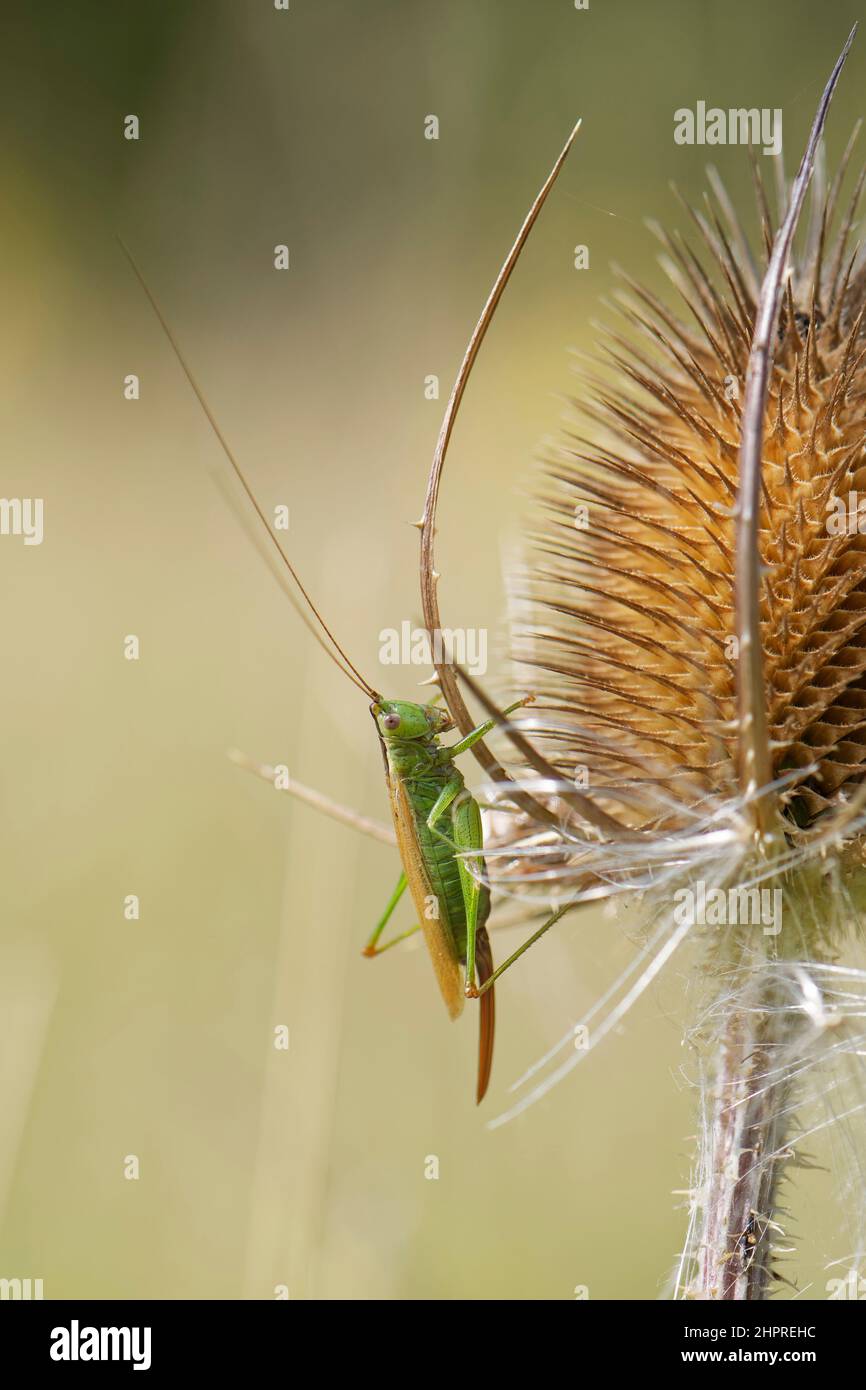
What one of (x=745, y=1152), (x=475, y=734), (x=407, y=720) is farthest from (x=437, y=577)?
(x=745, y=1152)

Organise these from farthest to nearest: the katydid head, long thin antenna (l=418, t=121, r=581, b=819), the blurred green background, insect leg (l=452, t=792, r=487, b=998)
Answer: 1. the blurred green background
2. the katydid head
3. insect leg (l=452, t=792, r=487, b=998)
4. long thin antenna (l=418, t=121, r=581, b=819)

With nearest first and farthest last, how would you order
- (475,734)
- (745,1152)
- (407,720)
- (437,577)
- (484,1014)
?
(437,577) → (475,734) → (745,1152) → (484,1014) → (407,720)

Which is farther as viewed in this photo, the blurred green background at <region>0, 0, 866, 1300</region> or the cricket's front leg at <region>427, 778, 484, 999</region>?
the blurred green background at <region>0, 0, 866, 1300</region>

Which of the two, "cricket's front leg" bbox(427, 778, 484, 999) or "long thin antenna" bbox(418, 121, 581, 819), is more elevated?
"long thin antenna" bbox(418, 121, 581, 819)

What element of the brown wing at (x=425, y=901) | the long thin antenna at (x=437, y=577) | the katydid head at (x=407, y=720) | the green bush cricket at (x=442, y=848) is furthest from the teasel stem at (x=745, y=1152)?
the katydid head at (x=407, y=720)

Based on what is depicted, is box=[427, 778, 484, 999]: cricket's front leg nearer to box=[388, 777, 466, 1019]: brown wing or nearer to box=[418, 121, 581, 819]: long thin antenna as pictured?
box=[388, 777, 466, 1019]: brown wing

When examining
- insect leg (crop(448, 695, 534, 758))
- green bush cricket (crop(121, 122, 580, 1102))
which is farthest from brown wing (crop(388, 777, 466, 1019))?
insect leg (crop(448, 695, 534, 758))

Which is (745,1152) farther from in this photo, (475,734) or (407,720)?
(407,720)
